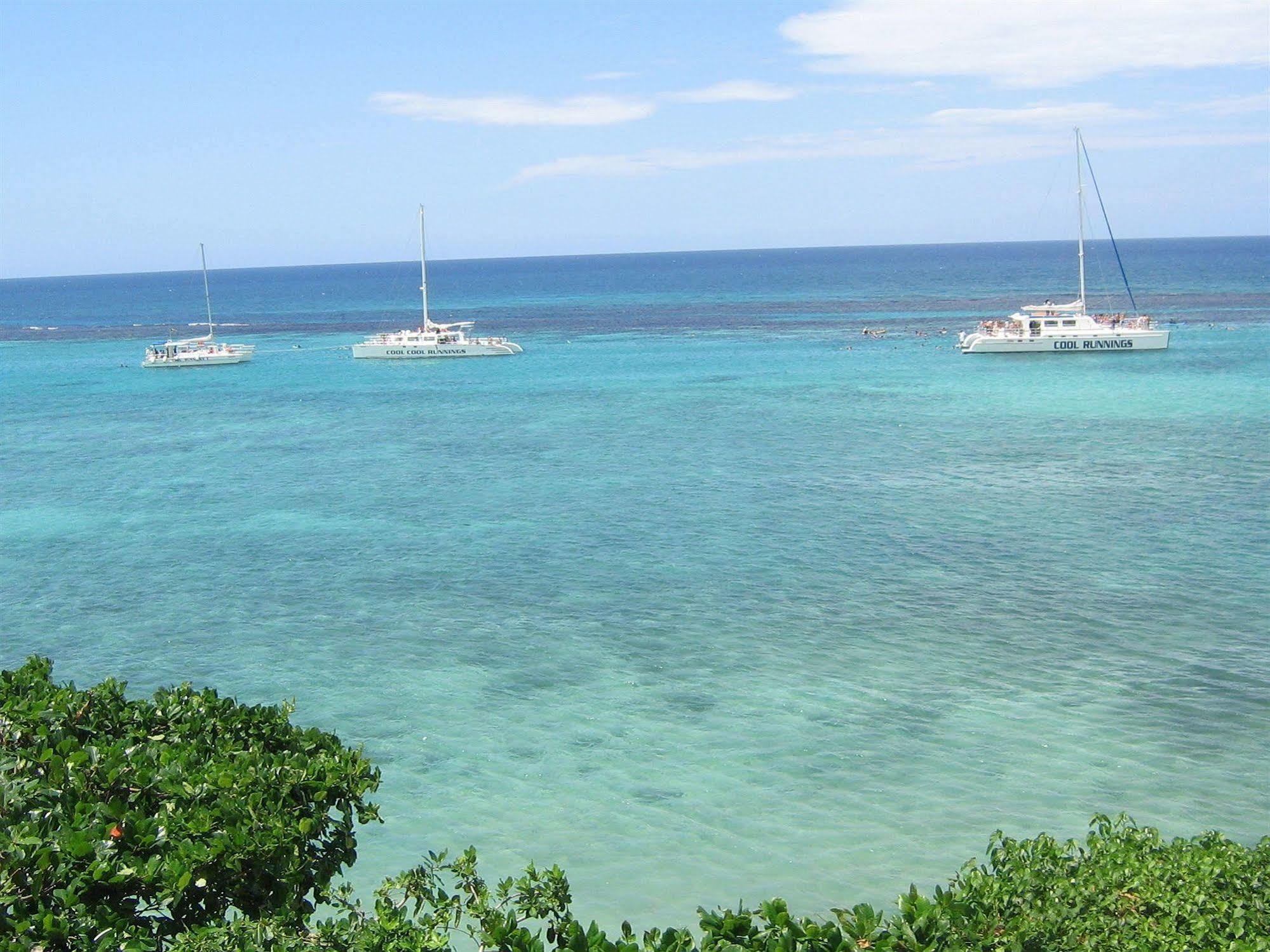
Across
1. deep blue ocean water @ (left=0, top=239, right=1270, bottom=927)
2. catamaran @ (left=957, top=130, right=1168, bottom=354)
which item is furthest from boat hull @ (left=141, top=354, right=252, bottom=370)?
catamaran @ (left=957, top=130, right=1168, bottom=354)

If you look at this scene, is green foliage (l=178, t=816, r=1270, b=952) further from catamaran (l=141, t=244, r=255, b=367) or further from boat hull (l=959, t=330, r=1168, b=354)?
catamaran (l=141, t=244, r=255, b=367)

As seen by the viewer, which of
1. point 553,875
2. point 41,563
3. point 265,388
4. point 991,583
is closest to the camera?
point 553,875

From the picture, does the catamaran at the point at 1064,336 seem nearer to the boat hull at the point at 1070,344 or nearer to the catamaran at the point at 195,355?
the boat hull at the point at 1070,344

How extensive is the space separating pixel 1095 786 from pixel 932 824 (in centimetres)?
244

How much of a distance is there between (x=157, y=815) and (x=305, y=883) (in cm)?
108

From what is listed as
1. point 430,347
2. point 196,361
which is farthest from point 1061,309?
point 196,361

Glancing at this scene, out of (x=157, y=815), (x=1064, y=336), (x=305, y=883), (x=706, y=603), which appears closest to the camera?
(x=157, y=815)

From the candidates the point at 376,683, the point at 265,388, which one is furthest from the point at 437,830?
the point at 265,388

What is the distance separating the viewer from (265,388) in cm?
6109

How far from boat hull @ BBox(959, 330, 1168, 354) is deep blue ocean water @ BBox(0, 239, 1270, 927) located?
30.3 feet

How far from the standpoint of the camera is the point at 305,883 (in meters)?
8.21

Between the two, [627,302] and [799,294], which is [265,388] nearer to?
[627,302]

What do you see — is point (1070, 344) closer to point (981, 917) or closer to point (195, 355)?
point (195, 355)

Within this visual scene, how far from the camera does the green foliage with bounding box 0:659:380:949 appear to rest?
23.4ft
